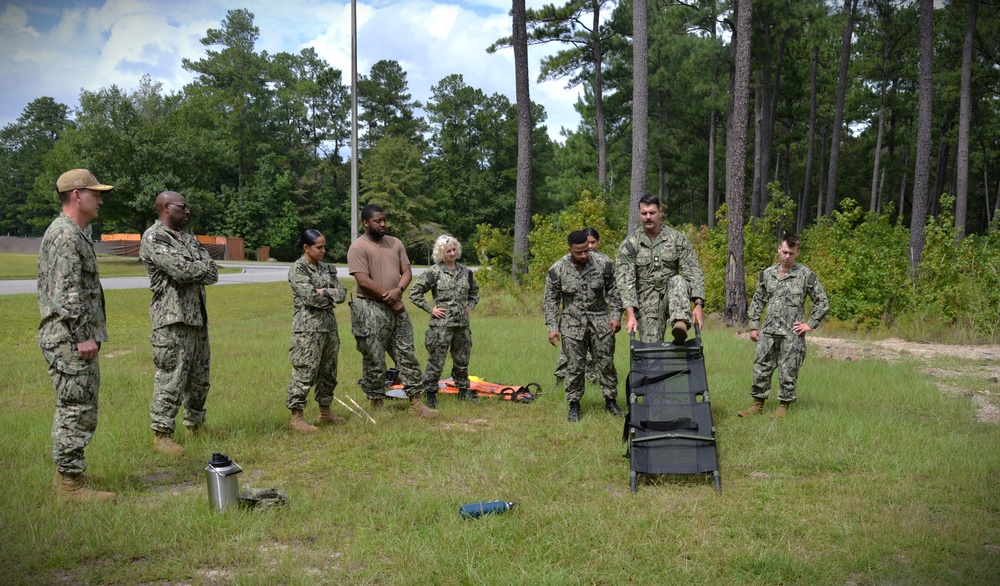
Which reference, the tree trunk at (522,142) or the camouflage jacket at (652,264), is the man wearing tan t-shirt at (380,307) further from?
the tree trunk at (522,142)

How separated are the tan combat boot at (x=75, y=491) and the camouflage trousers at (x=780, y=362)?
628 cm

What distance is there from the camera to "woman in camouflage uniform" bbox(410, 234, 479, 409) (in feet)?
27.4

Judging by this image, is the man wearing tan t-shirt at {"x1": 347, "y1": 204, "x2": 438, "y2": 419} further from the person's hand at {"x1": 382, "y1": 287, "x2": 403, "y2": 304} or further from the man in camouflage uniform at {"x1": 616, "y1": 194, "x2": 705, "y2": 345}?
the man in camouflage uniform at {"x1": 616, "y1": 194, "x2": 705, "y2": 345}

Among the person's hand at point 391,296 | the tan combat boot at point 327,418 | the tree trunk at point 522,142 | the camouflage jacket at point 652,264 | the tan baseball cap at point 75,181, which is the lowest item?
the tan combat boot at point 327,418

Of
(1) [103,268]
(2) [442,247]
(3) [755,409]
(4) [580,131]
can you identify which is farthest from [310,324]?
(4) [580,131]

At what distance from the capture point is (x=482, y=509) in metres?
4.71

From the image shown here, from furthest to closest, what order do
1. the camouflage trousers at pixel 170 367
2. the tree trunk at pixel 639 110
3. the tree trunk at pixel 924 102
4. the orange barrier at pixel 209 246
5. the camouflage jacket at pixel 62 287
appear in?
1. the orange barrier at pixel 209 246
2. the tree trunk at pixel 924 102
3. the tree trunk at pixel 639 110
4. the camouflage trousers at pixel 170 367
5. the camouflage jacket at pixel 62 287

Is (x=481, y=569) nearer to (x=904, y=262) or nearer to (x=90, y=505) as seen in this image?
(x=90, y=505)

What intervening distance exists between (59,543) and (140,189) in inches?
1613

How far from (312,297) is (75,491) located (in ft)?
8.94

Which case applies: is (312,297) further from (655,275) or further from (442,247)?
(655,275)

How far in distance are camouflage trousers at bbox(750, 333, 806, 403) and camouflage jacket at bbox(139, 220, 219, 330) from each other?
5744mm

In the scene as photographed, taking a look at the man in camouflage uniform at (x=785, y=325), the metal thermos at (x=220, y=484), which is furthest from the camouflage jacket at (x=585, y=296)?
the metal thermos at (x=220, y=484)

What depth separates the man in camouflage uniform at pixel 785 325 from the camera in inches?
295
